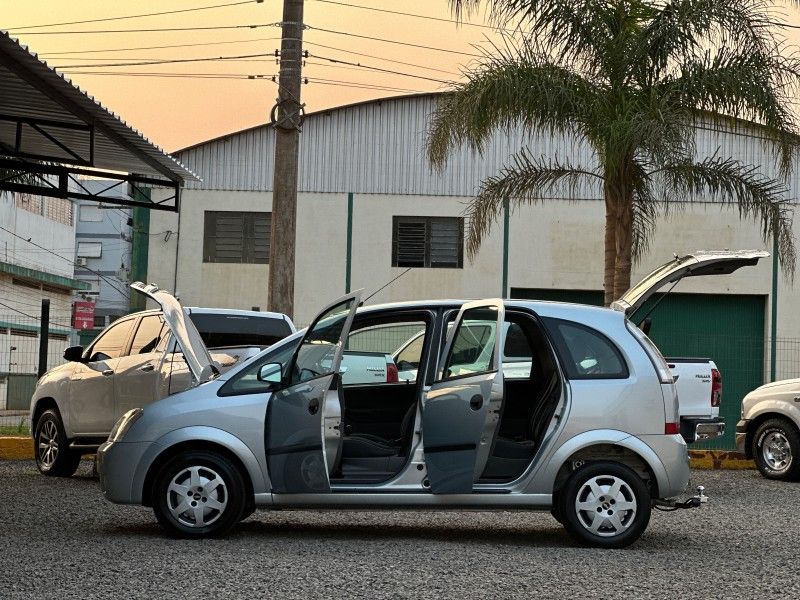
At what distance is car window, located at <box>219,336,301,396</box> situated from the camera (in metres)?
10.1

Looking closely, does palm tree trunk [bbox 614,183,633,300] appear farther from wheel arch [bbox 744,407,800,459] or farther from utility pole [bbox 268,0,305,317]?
utility pole [bbox 268,0,305,317]

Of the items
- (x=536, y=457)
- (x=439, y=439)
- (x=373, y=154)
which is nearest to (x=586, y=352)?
(x=536, y=457)

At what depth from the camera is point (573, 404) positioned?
9883mm

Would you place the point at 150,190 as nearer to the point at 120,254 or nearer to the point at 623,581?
the point at 623,581

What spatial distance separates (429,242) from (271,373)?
21349mm

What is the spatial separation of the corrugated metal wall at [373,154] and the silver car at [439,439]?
844 inches

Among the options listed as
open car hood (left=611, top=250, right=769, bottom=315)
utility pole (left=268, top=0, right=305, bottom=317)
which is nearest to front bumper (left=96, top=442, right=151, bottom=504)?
open car hood (left=611, top=250, right=769, bottom=315)

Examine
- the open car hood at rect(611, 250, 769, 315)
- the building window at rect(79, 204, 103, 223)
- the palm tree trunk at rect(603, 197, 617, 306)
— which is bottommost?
the open car hood at rect(611, 250, 769, 315)

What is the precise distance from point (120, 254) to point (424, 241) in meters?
61.1

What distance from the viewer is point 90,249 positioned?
89.1 meters

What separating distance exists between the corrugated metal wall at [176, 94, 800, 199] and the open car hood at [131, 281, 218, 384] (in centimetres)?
2082

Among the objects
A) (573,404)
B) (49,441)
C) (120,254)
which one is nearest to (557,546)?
(573,404)

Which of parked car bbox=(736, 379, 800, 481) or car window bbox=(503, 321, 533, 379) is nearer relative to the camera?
car window bbox=(503, 321, 533, 379)

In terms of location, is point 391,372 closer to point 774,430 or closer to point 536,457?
point 536,457
